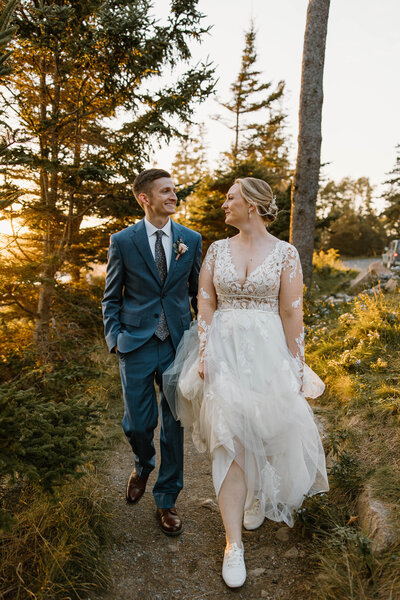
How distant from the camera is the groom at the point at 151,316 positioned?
2.82 meters

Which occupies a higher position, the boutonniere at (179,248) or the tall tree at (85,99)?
the tall tree at (85,99)

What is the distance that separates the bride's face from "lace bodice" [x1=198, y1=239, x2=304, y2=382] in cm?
23

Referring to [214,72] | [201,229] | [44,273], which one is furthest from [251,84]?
[44,273]

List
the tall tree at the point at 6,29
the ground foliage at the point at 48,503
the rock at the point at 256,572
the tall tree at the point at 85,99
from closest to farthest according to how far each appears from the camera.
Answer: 1. the tall tree at the point at 6,29
2. the ground foliage at the point at 48,503
3. the rock at the point at 256,572
4. the tall tree at the point at 85,99

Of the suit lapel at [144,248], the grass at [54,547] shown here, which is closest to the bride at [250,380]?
the suit lapel at [144,248]

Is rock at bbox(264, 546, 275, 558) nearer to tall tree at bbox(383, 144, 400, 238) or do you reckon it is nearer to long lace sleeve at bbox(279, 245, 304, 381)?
long lace sleeve at bbox(279, 245, 304, 381)

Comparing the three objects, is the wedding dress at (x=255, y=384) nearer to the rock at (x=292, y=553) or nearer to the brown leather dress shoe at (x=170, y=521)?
the rock at (x=292, y=553)

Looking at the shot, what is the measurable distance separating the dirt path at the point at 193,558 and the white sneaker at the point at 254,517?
44mm

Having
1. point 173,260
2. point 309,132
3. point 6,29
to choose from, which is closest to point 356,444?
point 173,260

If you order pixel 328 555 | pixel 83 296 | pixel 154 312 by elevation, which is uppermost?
pixel 154 312

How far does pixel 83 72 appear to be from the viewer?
5684 mm

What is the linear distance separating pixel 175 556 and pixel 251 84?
18849 mm

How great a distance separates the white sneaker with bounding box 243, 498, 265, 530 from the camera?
2.80m

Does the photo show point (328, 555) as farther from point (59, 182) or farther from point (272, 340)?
point (59, 182)
